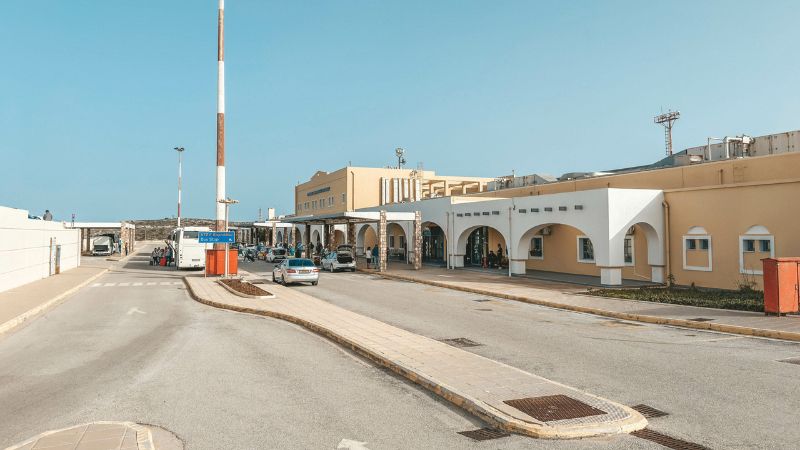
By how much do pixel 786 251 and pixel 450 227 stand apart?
1964cm

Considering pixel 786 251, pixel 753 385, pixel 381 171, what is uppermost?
pixel 381 171

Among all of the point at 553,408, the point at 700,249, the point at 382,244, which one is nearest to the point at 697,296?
the point at 700,249

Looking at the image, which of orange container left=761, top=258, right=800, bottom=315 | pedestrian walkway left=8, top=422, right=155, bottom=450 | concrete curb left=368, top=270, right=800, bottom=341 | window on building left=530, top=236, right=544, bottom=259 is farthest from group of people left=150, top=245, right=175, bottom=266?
orange container left=761, top=258, right=800, bottom=315

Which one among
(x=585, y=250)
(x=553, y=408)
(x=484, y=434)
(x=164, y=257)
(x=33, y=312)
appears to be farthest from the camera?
(x=164, y=257)

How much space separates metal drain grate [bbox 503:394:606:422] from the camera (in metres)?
6.98

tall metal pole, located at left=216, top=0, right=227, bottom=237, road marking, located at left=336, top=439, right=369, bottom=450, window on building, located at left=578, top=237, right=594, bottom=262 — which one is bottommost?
road marking, located at left=336, top=439, right=369, bottom=450

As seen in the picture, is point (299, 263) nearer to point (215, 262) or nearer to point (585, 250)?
point (215, 262)

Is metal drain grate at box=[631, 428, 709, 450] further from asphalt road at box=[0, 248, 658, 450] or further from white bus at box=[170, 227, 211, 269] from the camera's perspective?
white bus at box=[170, 227, 211, 269]

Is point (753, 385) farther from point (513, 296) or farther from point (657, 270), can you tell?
point (657, 270)

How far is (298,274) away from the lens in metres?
26.6

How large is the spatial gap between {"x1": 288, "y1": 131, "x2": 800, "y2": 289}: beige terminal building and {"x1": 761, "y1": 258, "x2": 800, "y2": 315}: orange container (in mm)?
5184

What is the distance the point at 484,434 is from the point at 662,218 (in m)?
21.3

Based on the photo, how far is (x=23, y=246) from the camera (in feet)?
83.5

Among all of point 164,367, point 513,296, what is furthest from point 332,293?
point 164,367
